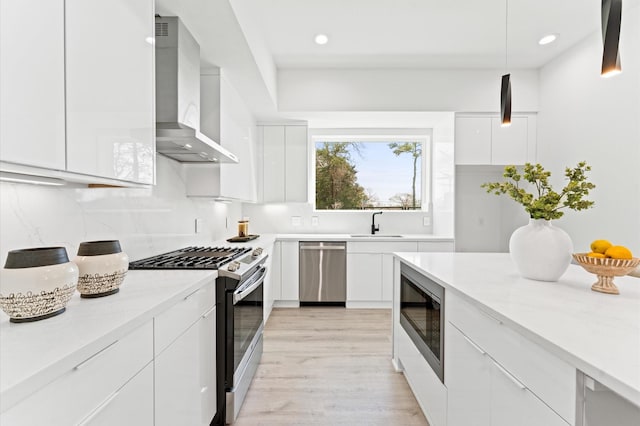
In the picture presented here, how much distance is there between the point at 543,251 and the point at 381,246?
7.94 ft

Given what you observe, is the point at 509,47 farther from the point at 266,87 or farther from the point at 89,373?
the point at 89,373

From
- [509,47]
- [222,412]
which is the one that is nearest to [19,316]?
[222,412]

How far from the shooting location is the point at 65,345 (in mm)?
695

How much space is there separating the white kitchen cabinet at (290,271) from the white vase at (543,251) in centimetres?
266

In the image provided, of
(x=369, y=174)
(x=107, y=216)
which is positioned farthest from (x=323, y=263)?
(x=107, y=216)

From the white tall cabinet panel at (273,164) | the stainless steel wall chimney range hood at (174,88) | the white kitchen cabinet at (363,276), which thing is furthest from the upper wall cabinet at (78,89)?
the white kitchen cabinet at (363,276)

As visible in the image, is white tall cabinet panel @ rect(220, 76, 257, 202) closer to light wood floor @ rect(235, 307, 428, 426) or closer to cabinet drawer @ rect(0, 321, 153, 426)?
Result: light wood floor @ rect(235, 307, 428, 426)

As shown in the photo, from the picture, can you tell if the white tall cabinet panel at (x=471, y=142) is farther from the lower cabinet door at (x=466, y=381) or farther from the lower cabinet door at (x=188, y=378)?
the lower cabinet door at (x=188, y=378)

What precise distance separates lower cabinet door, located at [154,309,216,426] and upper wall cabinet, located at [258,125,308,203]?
2.61m

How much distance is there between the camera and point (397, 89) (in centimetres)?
359

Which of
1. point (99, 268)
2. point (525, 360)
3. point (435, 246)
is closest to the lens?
point (525, 360)

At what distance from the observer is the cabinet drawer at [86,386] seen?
23.0 inches

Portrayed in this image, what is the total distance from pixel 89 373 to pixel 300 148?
11.7 feet

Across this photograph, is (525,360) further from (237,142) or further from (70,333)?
(237,142)
